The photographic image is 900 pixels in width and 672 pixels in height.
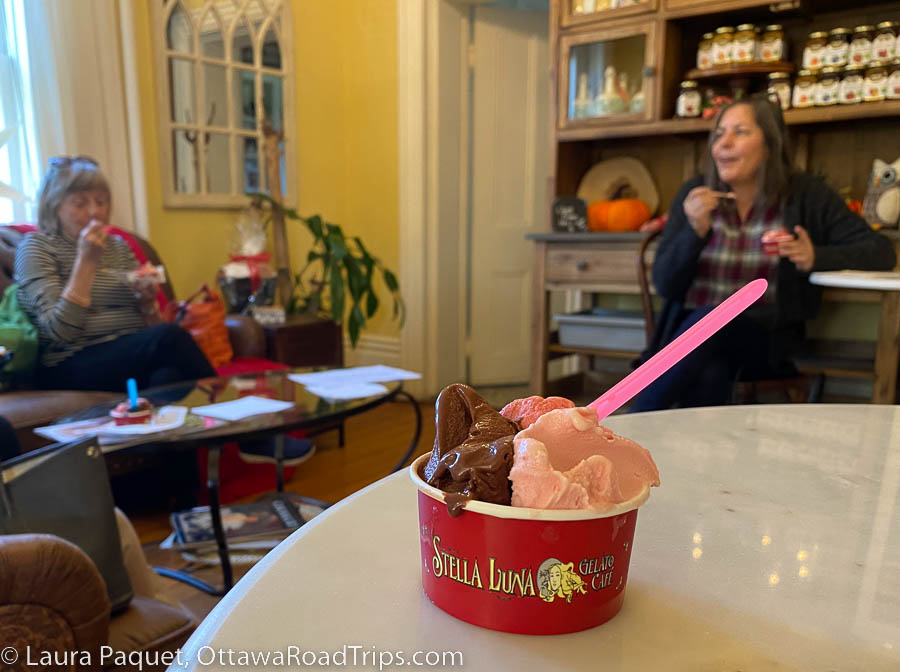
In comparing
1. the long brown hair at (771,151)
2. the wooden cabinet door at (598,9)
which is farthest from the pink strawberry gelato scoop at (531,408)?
the wooden cabinet door at (598,9)

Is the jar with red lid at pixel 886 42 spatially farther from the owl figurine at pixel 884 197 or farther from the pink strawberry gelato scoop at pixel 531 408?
the pink strawberry gelato scoop at pixel 531 408

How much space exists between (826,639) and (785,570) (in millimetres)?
74

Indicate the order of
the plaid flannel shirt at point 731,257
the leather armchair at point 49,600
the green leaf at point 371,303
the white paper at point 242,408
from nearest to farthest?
1. the leather armchair at point 49,600
2. the white paper at point 242,408
3. the plaid flannel shirt at point 731,257
4. the green leaf at point 371,303

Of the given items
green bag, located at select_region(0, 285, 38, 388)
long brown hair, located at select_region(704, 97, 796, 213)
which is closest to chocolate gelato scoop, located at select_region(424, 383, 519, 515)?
long brown hair, located at select_region(704, 97, 796, 213)

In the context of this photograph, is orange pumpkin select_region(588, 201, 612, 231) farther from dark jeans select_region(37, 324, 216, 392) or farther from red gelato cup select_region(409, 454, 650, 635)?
red gelato cup select_region(409, 454, 650, 635)

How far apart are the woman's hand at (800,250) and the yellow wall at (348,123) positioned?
234 cm

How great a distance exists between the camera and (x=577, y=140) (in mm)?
3145

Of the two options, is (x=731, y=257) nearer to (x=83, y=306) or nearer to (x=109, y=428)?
(x=109, y=428)

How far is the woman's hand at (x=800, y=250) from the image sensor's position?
197 centimetres

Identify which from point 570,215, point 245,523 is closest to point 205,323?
point 245,523

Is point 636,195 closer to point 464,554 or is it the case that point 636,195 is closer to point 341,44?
point 341,44

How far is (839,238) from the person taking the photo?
2176 millimetres

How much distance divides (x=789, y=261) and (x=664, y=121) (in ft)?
3.15

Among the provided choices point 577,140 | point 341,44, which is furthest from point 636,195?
point 341,44
